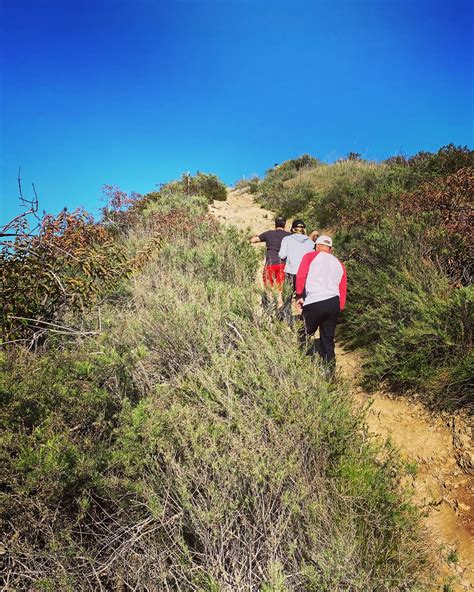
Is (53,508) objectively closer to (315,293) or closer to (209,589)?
(209,589)

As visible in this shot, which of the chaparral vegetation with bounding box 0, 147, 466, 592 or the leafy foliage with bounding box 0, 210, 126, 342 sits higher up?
the leafy foliage with bounding box 0, 210, 126, 342

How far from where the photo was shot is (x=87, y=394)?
2557 mm

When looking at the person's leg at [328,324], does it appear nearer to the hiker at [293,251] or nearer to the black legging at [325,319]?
the black legging at [325,319]

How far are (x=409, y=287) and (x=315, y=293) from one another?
1.54 metres

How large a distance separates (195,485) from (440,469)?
2342 millimetres

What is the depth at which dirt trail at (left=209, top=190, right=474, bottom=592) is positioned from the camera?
2379mm

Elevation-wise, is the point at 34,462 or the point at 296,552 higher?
the point at 34,462

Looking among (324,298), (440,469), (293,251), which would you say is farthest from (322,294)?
(440,469)

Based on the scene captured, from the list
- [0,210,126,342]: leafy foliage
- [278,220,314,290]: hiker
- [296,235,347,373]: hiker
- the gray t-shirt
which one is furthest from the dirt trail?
[0,210,126,342]: leafy foliage

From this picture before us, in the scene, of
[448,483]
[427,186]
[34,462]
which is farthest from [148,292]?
[427,186]

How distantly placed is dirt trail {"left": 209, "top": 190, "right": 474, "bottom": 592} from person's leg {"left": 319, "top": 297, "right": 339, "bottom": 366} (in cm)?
58

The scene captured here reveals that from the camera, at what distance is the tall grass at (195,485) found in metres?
1.83

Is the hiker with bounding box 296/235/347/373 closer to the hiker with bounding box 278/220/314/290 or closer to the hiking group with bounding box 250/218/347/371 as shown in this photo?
the hiking group with bounding box 250/218/347/371

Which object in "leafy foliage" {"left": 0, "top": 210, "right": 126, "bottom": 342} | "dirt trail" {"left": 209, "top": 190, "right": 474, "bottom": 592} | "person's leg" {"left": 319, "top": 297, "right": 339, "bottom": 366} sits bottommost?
"dirt trail" {"left": 209, "top": 190, "right": 474, "bottom": 592}
